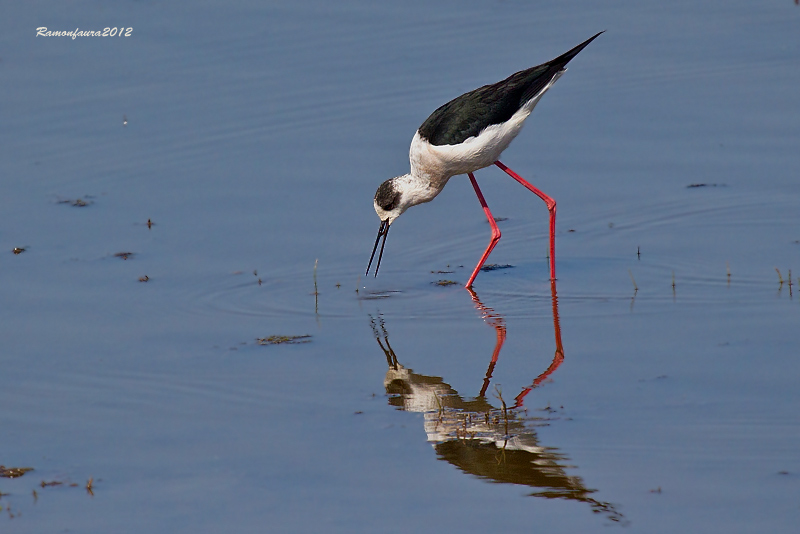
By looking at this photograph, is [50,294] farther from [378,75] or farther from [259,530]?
[378,75]

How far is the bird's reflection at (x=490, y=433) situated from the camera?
4.29 meters

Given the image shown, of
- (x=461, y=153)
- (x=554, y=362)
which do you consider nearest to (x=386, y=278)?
(x=461, y=153)

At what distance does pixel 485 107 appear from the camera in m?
7.02

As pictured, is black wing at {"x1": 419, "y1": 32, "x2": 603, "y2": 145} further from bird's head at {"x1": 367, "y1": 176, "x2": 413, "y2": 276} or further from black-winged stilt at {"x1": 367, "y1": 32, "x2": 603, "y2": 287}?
bird's head at {"x1": 367, "y1": 176, "x2": 413, "y2": 276}

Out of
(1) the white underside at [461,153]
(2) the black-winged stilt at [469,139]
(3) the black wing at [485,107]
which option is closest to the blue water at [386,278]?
(2) the black-winged stilt at [469,139]

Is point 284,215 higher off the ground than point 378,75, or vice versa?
point 378,75

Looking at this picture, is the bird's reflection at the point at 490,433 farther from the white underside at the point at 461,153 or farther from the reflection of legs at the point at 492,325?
the white underside at the point at 461,153

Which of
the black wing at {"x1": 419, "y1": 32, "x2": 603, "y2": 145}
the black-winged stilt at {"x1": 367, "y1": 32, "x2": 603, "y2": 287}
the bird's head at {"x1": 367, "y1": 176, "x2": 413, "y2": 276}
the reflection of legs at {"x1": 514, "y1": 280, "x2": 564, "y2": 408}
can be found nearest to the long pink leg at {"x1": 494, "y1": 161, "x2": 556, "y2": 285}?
the black-winged stilt at {"x1": 367, "y1": 32, "x2": 603, "y2": 287}

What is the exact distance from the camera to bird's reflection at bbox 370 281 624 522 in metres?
4.29

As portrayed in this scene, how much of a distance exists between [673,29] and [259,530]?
25.0ft

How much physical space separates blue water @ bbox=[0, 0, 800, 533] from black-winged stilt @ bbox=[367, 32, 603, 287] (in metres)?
0.30

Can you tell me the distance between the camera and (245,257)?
710 cm

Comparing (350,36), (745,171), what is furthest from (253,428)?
(350,36)

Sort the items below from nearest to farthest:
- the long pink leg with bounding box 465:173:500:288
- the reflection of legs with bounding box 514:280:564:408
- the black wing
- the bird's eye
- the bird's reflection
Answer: the bird's reflection < the reflection of legs with bounding box 514:280:564:408 < the long pink leg with bounding box 465:173:500:288 < the black wing < the bird's eye
